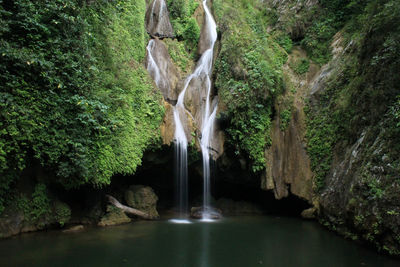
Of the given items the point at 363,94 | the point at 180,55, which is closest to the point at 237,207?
the point at 363,94

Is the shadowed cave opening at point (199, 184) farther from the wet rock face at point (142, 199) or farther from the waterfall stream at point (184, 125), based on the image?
the wet rock face at point (142, 199)

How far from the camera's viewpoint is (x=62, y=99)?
294 inches

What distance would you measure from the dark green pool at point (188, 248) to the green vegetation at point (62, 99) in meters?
1.64

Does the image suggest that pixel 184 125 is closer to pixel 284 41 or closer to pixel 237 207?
pixel 237 207

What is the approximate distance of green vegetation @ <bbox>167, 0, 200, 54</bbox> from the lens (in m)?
15.4

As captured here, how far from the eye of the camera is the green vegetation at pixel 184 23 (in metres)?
15.4

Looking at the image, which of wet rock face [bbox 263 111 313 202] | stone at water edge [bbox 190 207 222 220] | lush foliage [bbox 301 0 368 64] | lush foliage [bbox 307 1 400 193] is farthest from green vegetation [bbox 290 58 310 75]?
stone at water edge [bbox 190 207 222 220]

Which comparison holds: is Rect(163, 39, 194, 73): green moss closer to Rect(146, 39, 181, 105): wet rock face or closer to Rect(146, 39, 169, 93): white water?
Rect(146, 39, 181, 105): wet rock face

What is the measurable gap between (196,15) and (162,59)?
495 centimetres

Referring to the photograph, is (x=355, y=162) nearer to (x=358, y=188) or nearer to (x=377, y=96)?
(x=358, y=188)

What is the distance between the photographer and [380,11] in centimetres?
863

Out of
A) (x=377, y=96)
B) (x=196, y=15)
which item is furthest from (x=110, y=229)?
(x=196, y=15)

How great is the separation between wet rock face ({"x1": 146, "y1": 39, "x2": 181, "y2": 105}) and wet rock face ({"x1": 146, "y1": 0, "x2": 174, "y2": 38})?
106 centimetres

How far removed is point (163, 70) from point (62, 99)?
6.26 metres
